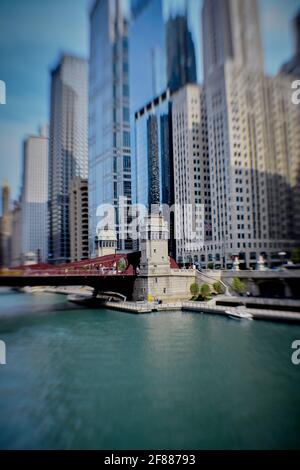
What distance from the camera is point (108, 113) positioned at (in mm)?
10867

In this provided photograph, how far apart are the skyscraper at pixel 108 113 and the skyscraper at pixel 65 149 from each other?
73cm

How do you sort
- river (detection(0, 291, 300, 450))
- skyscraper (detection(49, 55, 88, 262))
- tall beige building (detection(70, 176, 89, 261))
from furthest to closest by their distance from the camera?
skyscraper (detection(49, 55, 88, 262)) < tall beige building (detection(70, 176, 89, 261)) < river (detection(0, 291, 300, 450))

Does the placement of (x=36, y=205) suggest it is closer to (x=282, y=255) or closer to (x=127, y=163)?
(x=127, y=163)

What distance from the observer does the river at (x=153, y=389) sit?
4059 millimetres

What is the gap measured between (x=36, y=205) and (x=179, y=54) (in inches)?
342

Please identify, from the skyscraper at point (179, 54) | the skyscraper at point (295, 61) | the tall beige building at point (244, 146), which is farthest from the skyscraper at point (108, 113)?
the skyscraper at point (295, 61)

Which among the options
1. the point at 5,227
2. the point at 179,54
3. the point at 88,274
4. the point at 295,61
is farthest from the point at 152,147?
the point at 295,61

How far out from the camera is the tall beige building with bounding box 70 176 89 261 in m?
11.0

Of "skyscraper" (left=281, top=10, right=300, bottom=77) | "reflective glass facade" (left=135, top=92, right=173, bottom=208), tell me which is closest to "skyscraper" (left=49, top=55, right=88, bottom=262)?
"reflective glass facade" (left=135, top=92, right=173, bottom=208)

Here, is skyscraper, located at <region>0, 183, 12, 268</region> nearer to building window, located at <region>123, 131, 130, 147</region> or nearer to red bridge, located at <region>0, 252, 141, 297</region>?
red bridge, located at <region>0, 252, 141, 297</region>

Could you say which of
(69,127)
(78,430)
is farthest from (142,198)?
(78,430)

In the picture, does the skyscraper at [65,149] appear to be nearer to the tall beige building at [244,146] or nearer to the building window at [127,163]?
the building window at [127,163]

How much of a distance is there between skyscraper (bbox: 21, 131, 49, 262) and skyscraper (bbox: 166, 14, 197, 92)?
535 cm

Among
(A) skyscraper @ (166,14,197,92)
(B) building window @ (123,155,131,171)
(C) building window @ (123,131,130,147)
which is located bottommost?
(B) building window @ (123,155,131,171)
